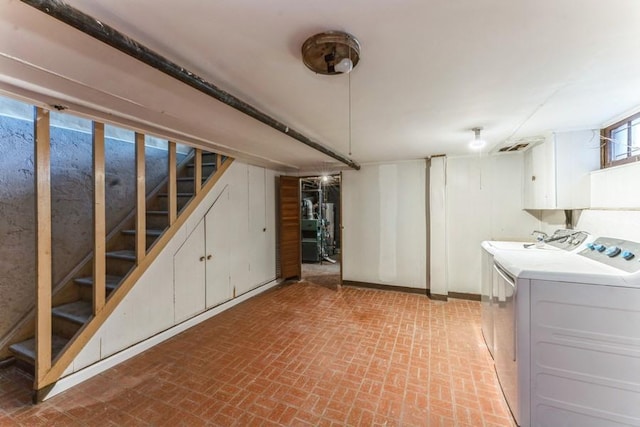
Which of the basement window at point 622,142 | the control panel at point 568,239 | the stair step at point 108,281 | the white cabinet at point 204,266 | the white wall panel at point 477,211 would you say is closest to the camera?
the basement window at point 622,142

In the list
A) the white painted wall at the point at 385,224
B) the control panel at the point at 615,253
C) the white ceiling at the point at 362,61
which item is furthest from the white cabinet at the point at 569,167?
the white painted wall at the point at 385,224

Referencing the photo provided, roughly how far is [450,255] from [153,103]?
4.42 metres

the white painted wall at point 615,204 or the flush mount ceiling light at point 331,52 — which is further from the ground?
the flush mount ceiling light at point 331,52

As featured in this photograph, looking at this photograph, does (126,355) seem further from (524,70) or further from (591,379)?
(524,70)

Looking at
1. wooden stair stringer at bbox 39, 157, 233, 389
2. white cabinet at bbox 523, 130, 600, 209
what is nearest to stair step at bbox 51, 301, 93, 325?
wooden stair stringer at bbox 39, 157, 233, 389

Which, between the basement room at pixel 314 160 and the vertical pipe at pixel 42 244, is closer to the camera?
the basement room at pixel 314 160

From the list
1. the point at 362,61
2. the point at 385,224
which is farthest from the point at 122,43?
the point at 385,224

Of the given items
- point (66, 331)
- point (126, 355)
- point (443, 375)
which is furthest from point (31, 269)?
point (443, 375)

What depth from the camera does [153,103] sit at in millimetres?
1956

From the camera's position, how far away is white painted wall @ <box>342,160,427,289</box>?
4.38 metres

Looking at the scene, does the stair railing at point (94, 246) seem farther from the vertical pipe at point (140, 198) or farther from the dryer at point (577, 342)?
the dryer at point (577, 342)

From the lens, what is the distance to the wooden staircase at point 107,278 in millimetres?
2234

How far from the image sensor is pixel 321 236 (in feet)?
25.0

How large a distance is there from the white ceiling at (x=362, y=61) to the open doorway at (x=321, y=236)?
10.3 feet
